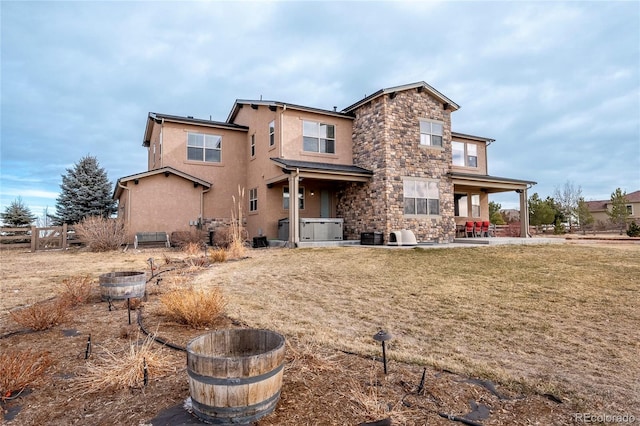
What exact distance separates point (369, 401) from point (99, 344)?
308 cm

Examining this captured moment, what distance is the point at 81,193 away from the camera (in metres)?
25.2

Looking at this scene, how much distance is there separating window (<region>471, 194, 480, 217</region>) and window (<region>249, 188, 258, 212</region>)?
13.6 metres

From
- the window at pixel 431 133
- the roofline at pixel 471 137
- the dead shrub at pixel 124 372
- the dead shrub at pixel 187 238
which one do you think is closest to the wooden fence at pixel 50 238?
the dead shrub at pixel 187 238

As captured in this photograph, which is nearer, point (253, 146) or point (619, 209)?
point (253, 146)

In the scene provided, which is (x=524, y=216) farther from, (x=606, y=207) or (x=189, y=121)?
(x=606, y=207)

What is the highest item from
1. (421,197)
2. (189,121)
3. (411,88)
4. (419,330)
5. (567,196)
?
(411,88)

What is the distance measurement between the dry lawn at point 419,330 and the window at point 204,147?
9.22 meters

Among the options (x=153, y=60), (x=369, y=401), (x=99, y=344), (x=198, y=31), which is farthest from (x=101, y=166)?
(x=369, y=401)

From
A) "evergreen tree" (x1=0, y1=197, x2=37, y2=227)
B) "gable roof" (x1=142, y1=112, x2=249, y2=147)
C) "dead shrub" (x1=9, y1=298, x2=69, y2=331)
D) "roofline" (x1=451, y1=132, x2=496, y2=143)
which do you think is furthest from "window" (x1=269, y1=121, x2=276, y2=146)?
"evergreen tree" (x1=0, y1=197, x2=37, y2=227)

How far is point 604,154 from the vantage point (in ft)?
151

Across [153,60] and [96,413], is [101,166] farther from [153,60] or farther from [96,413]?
[96,413]

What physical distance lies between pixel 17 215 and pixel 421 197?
27.5 metres

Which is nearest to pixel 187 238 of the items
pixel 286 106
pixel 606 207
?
pixel 286 106

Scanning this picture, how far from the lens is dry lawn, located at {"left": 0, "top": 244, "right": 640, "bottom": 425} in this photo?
2.64 meters
